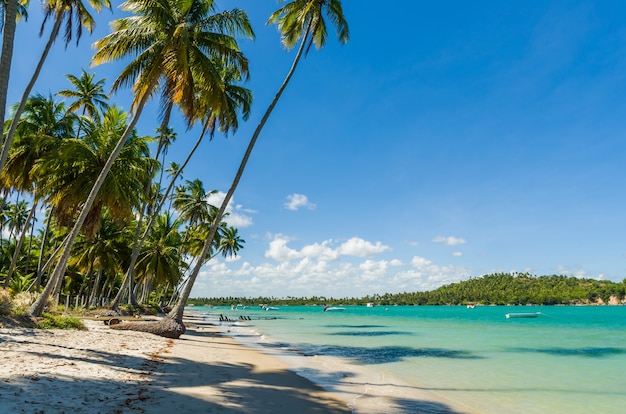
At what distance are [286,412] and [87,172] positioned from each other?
57.5 ft

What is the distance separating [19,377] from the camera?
654 centimetres

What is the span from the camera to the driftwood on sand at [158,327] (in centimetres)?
1703

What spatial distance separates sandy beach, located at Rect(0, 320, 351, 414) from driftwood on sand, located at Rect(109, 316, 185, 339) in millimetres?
4327

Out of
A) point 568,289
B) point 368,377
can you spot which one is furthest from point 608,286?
point 368,377

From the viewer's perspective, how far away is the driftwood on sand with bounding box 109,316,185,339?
17030 millimetres

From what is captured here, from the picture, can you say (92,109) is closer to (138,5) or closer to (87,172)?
(87,172)

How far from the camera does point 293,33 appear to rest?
20578mm

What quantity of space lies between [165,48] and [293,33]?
26.9ft

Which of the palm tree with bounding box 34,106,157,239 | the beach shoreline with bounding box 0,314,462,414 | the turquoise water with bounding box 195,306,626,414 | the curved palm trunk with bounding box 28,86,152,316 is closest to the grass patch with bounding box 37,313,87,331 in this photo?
the curved palm trunk with bounding box 28,86,152,316

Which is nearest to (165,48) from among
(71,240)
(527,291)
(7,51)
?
(7,51)

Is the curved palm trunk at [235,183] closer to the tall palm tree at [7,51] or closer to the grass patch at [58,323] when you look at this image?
the grass patch at [58,323]

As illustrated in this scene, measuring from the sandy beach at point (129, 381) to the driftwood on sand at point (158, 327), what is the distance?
14.2 ft

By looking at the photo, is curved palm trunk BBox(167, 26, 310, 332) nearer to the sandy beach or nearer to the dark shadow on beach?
the sandy beach

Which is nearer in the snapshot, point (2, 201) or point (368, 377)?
point (368, 377)
